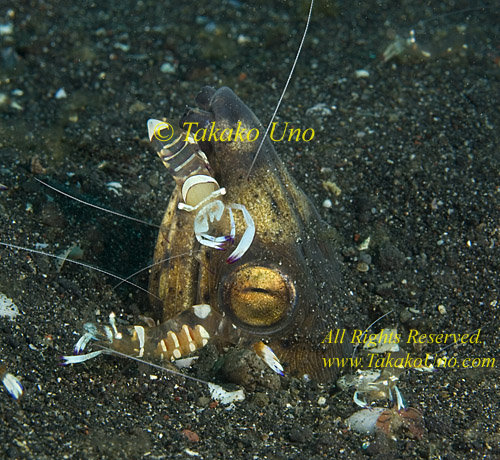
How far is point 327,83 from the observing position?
597 cm

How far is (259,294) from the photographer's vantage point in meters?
3.29

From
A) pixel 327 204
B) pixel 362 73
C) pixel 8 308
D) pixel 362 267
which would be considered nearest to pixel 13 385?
pixel 8 308

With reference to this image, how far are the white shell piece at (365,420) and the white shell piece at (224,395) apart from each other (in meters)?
0.69

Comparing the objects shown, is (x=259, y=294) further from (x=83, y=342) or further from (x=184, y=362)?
(x=83, y=342)

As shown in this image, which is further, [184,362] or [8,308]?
[184,362]

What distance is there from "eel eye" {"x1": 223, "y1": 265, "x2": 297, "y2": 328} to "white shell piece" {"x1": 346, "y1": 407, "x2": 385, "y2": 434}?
75cm

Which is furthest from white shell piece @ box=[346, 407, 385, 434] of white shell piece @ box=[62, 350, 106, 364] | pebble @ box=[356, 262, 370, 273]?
white shell piece @ box=[62, 350, 106, 364]

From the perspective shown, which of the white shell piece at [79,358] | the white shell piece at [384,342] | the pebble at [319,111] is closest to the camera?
the white shell piece at [79,358]

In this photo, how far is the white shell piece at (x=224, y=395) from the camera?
10.7 ft

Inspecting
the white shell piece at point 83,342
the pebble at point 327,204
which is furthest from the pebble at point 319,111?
the white shell piece at point 83,342

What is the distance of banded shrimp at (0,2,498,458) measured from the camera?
3070 mm

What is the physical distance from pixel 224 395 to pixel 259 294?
0.68 meters

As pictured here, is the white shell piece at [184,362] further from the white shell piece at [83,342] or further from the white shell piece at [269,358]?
the white shell piece at [83,342]

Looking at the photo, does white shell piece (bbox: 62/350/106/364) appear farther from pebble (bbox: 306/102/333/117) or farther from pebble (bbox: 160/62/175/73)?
pebble (bbox: 160/62/175/73)
